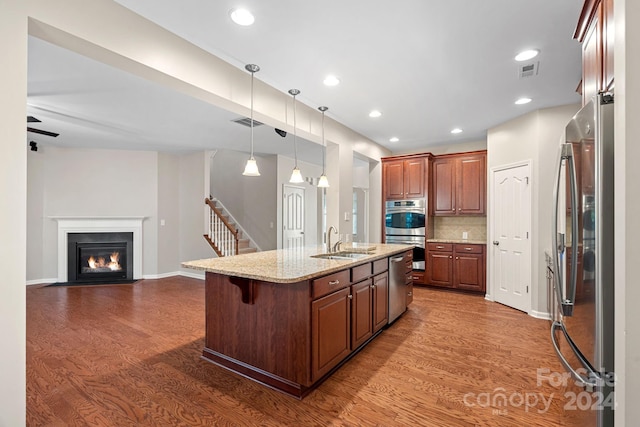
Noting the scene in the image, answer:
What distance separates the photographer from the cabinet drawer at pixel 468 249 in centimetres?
507

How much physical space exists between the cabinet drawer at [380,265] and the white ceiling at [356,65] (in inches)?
75.7

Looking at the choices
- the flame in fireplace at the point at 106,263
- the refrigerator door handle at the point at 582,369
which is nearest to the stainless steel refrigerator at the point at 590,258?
the refrigerator door handle at the point at 582,369

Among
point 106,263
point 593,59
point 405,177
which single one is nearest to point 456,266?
point 405,177

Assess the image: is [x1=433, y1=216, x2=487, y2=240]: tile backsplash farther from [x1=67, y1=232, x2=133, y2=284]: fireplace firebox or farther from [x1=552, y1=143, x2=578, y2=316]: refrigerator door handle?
[x1=67, y1=232, x2=133, y2=284]: fireplace firebox

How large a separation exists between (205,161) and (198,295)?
9.10ft

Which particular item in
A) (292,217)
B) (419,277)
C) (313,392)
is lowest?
(313,392)

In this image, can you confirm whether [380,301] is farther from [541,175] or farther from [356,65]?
[541,175]

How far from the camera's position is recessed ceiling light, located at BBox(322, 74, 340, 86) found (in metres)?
3.12

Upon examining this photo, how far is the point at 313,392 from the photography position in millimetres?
2227

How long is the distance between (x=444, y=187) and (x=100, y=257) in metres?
6.90

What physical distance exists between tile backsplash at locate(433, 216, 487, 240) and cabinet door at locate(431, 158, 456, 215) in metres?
0.38

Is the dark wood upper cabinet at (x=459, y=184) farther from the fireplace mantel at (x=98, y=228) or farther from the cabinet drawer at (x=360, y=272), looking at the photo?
the fireplace mantel at (x=98, y=228)
